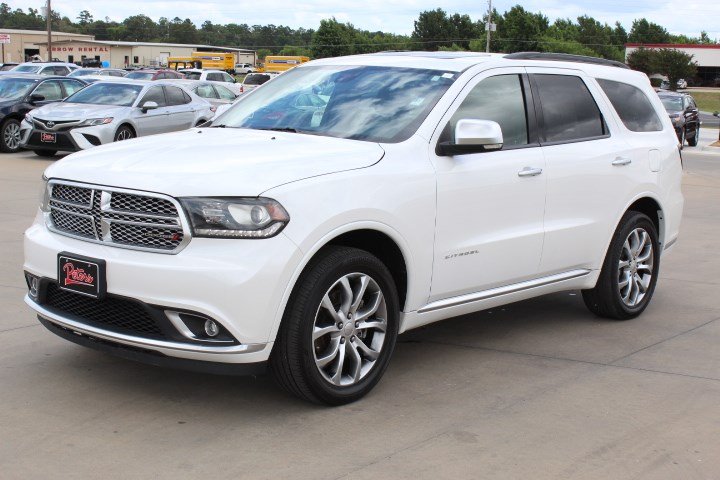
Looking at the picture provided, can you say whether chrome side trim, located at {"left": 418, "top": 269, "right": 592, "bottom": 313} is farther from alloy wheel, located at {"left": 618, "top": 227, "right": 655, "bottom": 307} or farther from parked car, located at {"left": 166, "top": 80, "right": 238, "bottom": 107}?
parked car, located at {"left": 166, "top": 80, "right": 238, "bottom": 107}

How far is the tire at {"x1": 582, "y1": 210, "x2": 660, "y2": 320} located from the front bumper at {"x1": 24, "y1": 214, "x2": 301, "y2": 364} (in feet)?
10.0

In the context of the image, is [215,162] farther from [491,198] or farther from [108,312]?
[491,198]

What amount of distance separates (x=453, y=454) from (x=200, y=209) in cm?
160

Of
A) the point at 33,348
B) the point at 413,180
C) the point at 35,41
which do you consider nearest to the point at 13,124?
the point at 33,348

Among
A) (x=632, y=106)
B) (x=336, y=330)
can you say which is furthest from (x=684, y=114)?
(x=336, y=330)

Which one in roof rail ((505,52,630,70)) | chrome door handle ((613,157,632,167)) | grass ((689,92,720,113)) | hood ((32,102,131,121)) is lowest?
grass ((689,92,720,113))

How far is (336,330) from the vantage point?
191 inches

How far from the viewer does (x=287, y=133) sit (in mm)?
5555

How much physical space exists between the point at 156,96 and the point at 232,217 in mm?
15754

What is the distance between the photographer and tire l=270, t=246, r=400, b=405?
4.64m

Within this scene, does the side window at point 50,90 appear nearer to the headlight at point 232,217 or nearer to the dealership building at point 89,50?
the headlight at point 232,217

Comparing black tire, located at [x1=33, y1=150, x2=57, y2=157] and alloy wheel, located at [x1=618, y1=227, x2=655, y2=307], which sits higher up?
alloy wheel, located at [x1=618, y1=227, x2=655, y2=307]

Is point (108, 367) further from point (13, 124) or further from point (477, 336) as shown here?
point (13, 124)

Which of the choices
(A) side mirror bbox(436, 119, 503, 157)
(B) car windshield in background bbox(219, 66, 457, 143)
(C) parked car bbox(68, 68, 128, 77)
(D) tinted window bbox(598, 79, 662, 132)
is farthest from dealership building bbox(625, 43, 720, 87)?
(A) side mirror bbox(436, 119, 503, 157)
